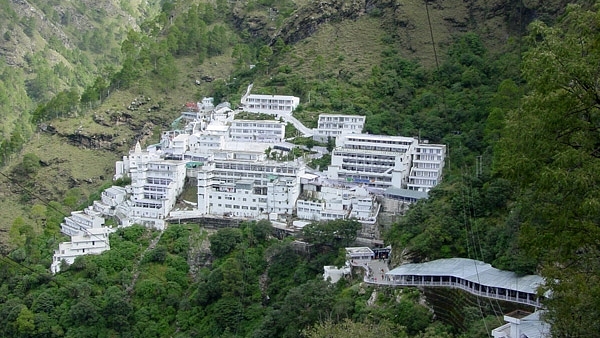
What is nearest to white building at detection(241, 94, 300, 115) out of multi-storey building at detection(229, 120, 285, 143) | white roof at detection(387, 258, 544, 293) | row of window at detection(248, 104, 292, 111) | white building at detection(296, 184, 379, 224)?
row of window at detection(248, 104, 292, 111)

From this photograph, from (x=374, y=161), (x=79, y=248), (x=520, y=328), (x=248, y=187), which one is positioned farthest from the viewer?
(x=374, y=161)

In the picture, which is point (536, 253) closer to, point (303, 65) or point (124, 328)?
point (124, 328)

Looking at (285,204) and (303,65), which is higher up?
(303,65)

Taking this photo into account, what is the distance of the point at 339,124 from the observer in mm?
27406

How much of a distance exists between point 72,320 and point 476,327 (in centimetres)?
1276

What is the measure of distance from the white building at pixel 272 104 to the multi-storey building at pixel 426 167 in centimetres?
678

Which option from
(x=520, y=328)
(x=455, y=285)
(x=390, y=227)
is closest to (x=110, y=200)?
(x=390, y=227)

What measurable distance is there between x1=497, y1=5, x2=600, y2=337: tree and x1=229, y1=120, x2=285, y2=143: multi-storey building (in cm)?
1947

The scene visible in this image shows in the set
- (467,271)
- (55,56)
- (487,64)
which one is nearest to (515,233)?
(467,271)

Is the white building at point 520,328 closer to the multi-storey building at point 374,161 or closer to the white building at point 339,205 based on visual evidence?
the white building at point 339,205

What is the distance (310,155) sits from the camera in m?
26.6

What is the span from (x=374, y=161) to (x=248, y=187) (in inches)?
158

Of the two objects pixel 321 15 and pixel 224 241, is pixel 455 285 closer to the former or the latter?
pixel 224 241

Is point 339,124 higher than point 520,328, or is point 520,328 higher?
point 339,124
